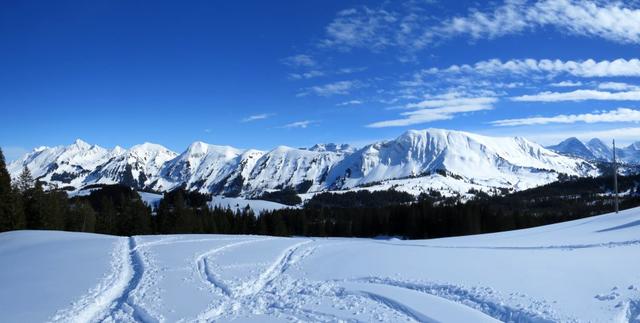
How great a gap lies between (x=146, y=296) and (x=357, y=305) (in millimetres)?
9706

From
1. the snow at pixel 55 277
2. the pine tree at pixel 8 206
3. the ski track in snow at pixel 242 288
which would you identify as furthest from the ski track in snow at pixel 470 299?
the pine tree at pixel 8 206

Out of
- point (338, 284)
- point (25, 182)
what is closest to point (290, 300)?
point (338, 284)

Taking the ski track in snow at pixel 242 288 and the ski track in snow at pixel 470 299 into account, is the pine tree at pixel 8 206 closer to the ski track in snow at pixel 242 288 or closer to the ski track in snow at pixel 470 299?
the ski track in snow at pixel 242 288

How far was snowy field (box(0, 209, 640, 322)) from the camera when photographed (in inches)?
654

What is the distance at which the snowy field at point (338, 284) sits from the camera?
16.6m

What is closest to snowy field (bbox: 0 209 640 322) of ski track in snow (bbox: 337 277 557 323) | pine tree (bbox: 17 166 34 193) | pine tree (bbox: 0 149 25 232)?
ski track in snow (bbox: 337 277 557 323)

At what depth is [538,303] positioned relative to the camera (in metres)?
16.3

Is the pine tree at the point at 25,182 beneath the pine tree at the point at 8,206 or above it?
above

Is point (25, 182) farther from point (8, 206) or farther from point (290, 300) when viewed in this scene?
point (290, 300)

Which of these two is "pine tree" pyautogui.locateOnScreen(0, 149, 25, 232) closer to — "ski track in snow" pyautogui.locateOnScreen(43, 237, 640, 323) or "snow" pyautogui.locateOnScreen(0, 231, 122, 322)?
"snow" pyautogui.locateOnScreen(0, 231, 122, 322)

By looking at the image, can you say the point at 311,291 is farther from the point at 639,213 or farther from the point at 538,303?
the point at 639,213

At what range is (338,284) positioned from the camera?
22172 millimetres

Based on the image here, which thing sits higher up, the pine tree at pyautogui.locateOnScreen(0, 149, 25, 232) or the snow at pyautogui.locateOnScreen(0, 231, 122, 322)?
the pine tree at pyautogui.locateOnScreen(0, 149, 25, 232)

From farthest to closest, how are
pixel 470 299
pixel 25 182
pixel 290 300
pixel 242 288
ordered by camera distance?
pixel 25 182, pixel 242 288, pixel 290 300, pixel 470 299
